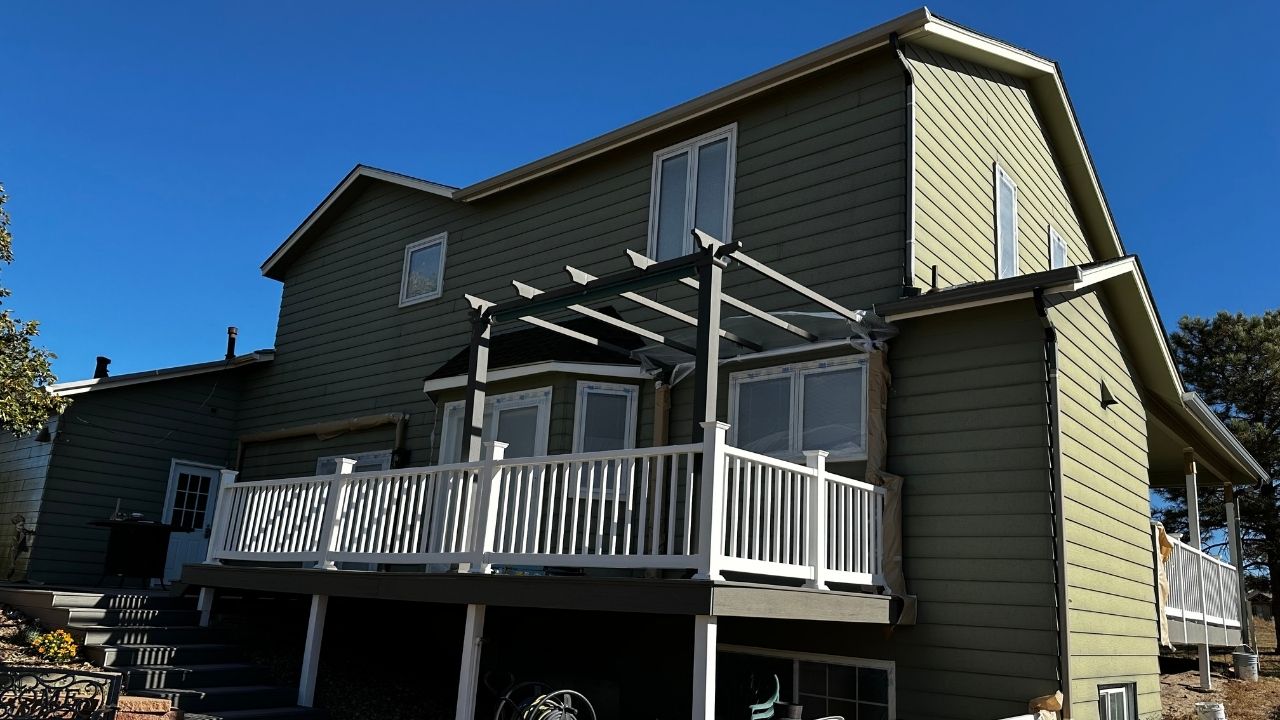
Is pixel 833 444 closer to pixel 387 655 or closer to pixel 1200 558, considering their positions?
pixel 387 655

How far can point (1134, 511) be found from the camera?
1087 cm

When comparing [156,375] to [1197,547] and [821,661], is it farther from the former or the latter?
[1197,547]

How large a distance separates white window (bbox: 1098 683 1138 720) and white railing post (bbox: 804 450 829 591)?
3473mm

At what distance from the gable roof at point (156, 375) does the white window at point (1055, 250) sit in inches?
502

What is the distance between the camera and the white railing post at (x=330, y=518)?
958 centimetres

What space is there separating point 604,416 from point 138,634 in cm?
538

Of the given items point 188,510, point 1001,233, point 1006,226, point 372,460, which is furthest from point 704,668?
point 188,510

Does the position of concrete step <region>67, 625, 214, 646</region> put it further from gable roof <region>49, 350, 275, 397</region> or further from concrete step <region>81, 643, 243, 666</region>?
gable roof <region>49, 350, 275, 397</region>

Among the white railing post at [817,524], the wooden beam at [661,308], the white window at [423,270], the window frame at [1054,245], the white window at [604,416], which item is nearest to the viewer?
the white railing post at [817,524]

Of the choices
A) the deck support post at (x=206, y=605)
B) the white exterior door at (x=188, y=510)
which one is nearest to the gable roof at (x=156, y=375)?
the white exterior door at (x=188, y=510)

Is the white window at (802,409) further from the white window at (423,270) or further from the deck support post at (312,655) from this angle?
the white window at (423,270)

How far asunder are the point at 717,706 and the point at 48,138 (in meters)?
32.0

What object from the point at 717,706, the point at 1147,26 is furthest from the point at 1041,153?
the point at 1147,26

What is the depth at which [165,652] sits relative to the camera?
9562 mm
